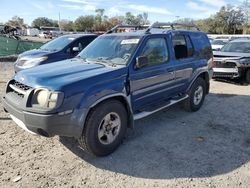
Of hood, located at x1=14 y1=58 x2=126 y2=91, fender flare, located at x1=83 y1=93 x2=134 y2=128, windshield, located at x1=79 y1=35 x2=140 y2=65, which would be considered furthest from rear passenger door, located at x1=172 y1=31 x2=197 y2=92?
hood, located at x1=14 y1=58 x2=126 y2=91

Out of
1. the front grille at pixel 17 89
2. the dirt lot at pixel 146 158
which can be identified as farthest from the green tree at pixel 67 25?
the front grille at pixel 17 89

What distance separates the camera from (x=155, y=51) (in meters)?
5.15

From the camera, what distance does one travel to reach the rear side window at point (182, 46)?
5766mm

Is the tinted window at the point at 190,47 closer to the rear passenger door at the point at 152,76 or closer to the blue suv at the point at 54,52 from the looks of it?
the rear passenger door at the point at 152,76

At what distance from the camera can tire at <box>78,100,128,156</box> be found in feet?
13.0

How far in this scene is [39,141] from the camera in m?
4.77

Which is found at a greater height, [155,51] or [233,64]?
[155,51]

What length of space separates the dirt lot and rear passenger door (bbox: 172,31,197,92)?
89 cm

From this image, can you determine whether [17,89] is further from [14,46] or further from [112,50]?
[14,46]

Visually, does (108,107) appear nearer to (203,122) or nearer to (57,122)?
(57,122)

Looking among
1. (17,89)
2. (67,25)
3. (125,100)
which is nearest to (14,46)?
(17,89)

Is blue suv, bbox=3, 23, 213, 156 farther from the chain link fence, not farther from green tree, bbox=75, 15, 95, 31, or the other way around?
green tree, bbox=75, 15, 95, 31

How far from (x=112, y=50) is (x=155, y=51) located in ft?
2.66

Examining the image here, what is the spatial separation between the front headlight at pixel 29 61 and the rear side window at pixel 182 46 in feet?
14.5
